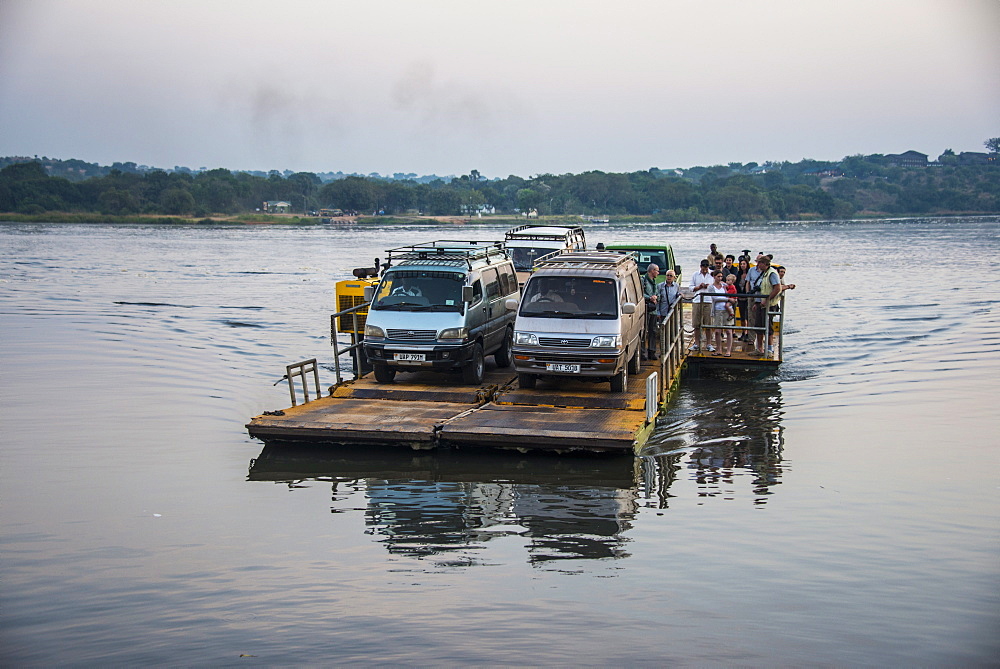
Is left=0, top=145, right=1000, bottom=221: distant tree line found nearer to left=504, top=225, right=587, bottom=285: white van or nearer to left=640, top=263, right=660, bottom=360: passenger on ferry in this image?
left=504, top=225, right=587, bottom=285: white van

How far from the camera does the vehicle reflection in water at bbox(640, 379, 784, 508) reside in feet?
43.1

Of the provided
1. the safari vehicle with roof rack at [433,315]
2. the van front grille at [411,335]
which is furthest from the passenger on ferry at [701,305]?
the van front grille at [411,335]

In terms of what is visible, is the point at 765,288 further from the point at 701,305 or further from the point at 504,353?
the point at 504,353

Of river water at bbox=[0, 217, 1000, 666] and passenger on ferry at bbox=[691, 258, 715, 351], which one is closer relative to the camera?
river water at bbox=[0, 217, 1000, 666]

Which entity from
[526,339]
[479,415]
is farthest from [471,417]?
[526,339]

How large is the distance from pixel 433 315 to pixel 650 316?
193 inches

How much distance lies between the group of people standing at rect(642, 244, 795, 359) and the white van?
15.0 feet

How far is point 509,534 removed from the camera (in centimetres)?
1088

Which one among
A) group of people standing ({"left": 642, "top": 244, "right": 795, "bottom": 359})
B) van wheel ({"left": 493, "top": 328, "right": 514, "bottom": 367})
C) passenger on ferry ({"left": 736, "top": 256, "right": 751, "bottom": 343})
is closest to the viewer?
van wheel ({"left": 493, "top": 328, "right": 514, "bottom": 367})

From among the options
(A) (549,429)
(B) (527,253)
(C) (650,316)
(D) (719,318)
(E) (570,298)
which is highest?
(B) (527,253)

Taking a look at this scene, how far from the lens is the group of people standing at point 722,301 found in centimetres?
1827

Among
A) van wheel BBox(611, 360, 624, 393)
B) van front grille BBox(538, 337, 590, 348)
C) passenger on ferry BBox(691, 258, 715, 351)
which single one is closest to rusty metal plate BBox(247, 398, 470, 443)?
van front grille BBox(538, 337, 590, 348)

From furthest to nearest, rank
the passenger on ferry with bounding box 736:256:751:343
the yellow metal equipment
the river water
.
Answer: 1. the passenger on ferry with bounding box 736:256:751:343
2. the yellow metal equipment
3. the river water

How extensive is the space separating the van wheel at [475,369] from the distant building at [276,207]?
165 meters
